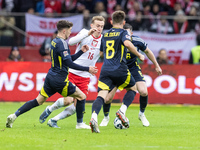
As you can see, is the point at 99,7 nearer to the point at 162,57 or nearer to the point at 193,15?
the point at 193,15

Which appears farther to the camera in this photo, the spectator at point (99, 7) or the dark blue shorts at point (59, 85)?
the spectator at point (99, 7)

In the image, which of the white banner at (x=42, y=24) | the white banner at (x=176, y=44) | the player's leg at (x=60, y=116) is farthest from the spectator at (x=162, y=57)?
the player's leg at (x=60, y=116)

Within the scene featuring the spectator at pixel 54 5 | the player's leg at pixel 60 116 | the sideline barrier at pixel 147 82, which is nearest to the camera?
the player's leg at pixel 60 116

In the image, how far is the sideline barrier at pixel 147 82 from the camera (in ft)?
44.9

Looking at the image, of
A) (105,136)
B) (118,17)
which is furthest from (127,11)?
(105,136)

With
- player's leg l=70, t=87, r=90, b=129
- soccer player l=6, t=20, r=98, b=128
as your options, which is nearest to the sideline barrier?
player's leg l=70, t=87, r=90, b=129

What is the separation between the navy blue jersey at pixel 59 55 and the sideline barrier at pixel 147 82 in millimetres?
5669

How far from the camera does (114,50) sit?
25.6 feet

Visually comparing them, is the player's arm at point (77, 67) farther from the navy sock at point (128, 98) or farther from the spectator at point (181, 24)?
the spectator at point (181, 24)

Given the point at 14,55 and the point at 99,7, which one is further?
the point at 99,7

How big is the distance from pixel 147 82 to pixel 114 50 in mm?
6149

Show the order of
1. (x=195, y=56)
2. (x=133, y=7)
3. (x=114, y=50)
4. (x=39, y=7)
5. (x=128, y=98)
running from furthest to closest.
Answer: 1. (x=133, y=7)
2. (x=39, y=7)
3. (x=195, y=56)
4. (x=128, y=98)
5. (x=114, y=50)

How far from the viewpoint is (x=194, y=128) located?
28.5ft

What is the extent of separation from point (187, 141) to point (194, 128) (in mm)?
1734
